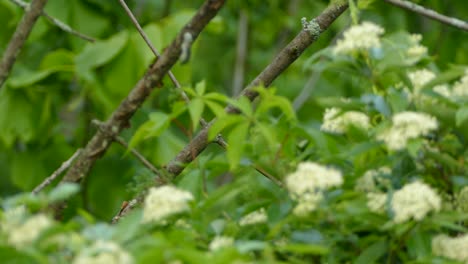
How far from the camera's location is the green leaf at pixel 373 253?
4.17 feet

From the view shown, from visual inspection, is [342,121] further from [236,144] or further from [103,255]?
[103,255]

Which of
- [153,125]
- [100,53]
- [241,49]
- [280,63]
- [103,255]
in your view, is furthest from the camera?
[241,49]

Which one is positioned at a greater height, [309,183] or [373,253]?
[309,183]

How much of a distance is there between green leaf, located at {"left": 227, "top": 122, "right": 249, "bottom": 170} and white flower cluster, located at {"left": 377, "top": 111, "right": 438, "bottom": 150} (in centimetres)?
20

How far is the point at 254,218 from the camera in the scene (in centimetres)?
138

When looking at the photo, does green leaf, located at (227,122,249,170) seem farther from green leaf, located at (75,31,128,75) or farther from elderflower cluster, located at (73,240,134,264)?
green leaf, located at (75,31,128,75)

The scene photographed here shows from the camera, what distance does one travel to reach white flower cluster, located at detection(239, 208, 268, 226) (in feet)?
4.49

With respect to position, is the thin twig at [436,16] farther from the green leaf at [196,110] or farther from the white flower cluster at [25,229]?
the white flower cluster at [25,229]

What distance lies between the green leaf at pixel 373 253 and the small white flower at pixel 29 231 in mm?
429

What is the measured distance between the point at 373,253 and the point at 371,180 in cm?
12

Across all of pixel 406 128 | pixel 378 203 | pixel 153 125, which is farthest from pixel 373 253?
pixel 153 125

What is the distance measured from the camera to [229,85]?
235 inches

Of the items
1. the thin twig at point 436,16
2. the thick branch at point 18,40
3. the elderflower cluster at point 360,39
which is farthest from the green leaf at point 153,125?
the thick branch at point 18,40

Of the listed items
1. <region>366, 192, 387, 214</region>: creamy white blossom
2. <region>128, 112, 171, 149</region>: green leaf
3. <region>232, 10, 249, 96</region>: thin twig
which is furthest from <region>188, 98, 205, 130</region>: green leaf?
<region>232, 10, 249, 96</region>: thin twig
